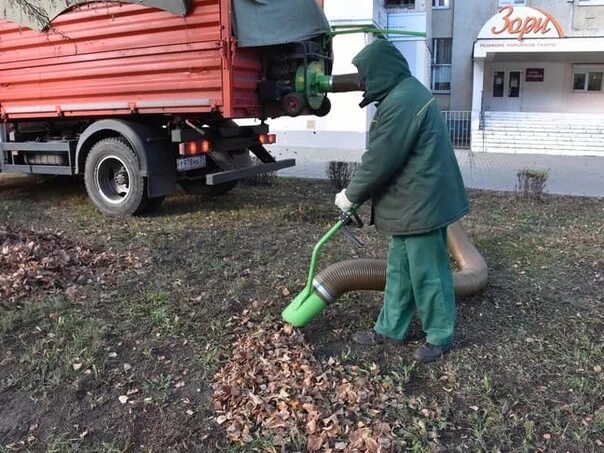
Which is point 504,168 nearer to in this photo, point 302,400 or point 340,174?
point 340,174

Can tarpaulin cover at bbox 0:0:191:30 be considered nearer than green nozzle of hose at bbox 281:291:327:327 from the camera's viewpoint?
No

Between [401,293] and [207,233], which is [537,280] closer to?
[401,293]

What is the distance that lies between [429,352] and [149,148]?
4542 mm

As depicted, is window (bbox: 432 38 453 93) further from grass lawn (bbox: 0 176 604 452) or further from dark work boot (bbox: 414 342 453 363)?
dark work boot (bbox: 414 342 453 363)

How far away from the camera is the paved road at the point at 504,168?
10.1 meters

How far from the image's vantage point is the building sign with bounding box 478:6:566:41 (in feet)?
61.6

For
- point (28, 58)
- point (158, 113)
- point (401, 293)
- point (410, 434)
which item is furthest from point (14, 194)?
point (410, 434)

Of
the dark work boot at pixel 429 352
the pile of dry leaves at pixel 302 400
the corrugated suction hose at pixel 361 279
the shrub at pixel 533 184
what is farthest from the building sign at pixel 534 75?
the pile of dry leaves at pixel 302 400

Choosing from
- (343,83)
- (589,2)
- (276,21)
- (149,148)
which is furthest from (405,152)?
(589,2)

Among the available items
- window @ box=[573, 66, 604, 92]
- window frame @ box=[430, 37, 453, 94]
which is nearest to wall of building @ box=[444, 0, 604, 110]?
window frame @ box=[430, 37, 453, 94]

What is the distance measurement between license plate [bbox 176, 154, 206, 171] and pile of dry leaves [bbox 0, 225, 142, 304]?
1.72m

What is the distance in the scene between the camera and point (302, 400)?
2885 mm

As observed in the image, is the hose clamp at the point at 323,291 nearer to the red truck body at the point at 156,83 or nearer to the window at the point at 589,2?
the red truck body at the point at 156,83

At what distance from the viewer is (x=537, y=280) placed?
15.5 feet
